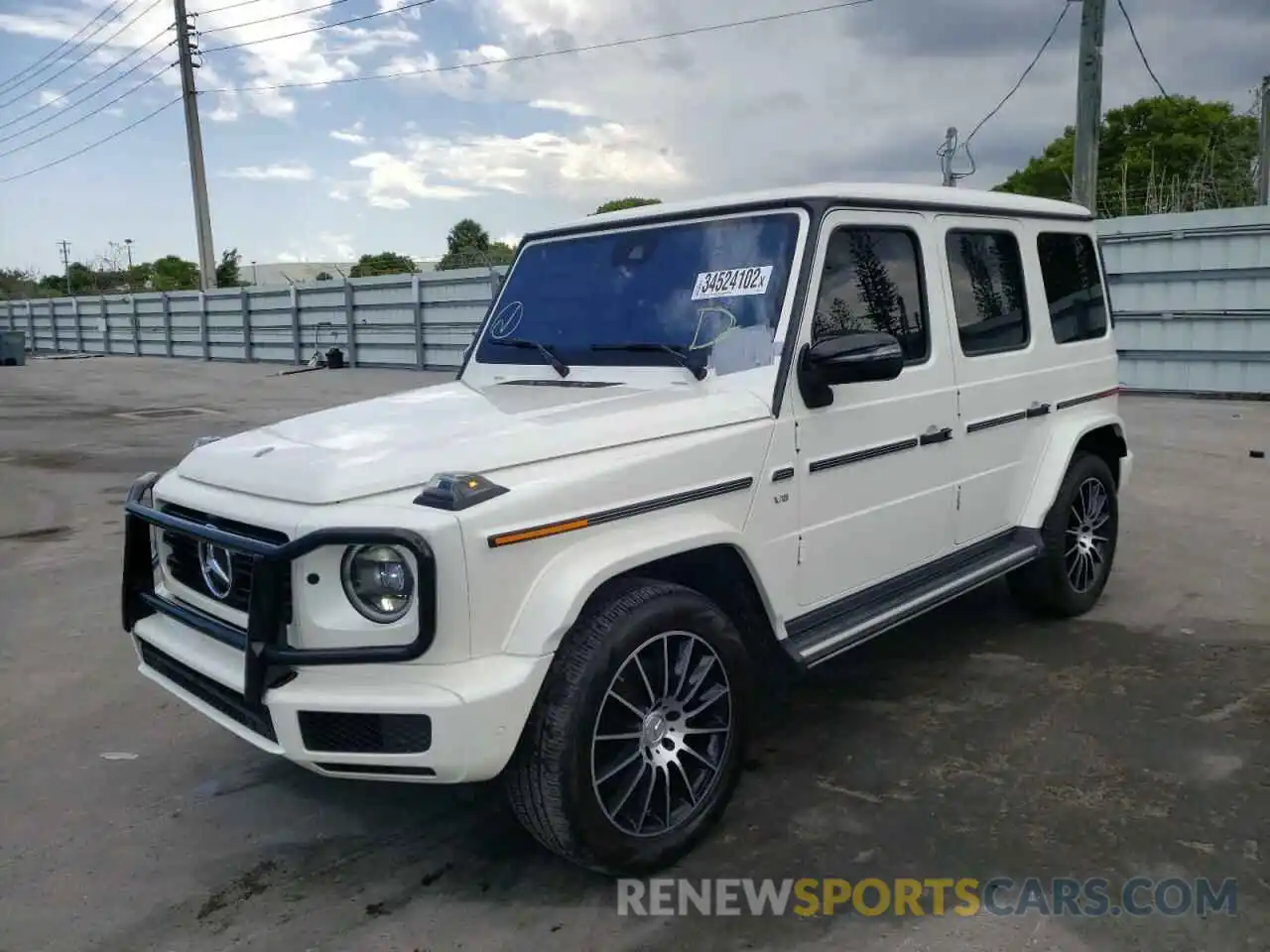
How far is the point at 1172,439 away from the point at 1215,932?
360 inches

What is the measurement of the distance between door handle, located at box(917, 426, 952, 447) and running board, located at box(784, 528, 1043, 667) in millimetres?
497

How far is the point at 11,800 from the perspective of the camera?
3682 millimetres

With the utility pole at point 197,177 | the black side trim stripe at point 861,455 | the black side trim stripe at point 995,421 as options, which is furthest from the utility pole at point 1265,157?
the utility pole at point 197,177

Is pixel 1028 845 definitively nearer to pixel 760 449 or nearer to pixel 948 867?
pixel 948 867

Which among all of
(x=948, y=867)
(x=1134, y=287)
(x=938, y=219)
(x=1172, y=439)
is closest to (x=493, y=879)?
A: (x=948, y=867)

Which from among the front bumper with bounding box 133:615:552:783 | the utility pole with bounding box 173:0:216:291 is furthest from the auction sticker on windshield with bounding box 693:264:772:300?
the utility pole with bounding box 173:0:216:291

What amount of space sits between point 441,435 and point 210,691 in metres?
0.97

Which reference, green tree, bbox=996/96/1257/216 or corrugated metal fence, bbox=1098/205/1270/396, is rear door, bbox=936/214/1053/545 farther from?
green tree, bbox=996/96/1257/216

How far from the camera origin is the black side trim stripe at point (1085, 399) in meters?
5.00

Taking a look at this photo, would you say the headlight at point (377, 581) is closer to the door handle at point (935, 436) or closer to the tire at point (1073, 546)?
the door handle at point (935, 436)

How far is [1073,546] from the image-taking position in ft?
17.0

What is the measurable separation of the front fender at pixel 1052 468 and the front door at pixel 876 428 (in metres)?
0.69

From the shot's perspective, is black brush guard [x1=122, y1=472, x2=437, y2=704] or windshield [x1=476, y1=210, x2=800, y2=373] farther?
windshield [x1=476, y1=210, x2=800, y2=373]

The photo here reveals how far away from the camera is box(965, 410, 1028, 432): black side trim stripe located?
171 inches
